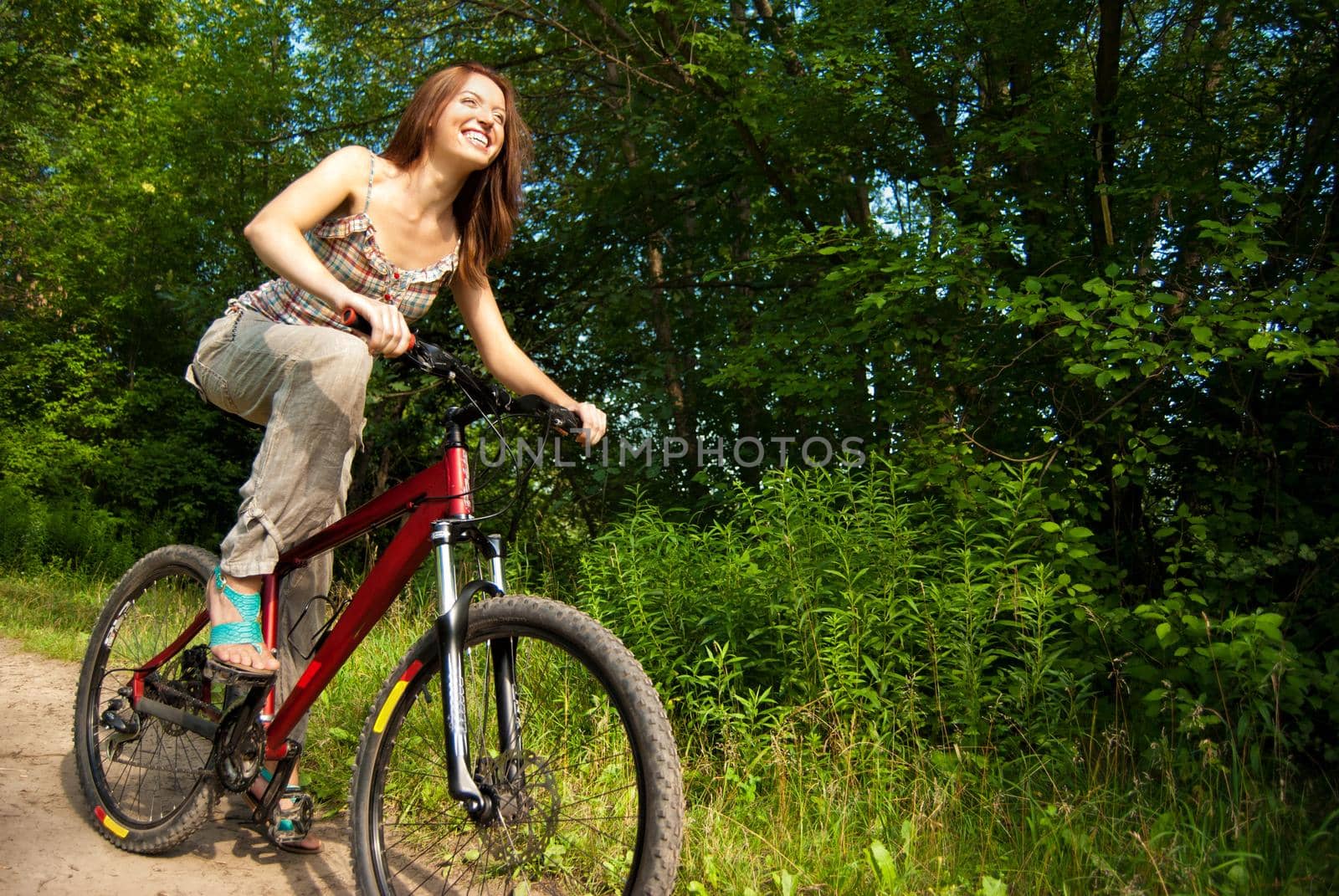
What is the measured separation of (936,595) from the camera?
3498 millimetres

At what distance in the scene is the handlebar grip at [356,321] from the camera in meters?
1.99

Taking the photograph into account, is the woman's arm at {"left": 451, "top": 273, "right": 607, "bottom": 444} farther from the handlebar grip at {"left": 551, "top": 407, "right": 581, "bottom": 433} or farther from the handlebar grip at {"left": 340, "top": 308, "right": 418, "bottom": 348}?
the handlebar grip at {"left": 340, "top": 308, "right": 418, "bottom": 348}

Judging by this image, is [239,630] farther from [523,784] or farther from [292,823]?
[523,784]

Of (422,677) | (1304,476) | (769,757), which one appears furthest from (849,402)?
(422,677)

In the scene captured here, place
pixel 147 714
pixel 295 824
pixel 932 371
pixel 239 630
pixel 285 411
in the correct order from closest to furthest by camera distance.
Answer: pixel 285 411 → pixel 239 630 → pixel 295 824 → pixel 147 714 → pixel 932 371

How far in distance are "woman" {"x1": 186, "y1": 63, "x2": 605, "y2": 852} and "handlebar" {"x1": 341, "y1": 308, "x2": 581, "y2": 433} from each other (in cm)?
9

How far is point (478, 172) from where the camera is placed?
2.74m

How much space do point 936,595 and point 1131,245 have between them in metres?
2.83

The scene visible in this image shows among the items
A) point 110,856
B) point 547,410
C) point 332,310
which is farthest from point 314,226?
point 110,856

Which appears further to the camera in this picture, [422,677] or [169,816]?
[169,816]

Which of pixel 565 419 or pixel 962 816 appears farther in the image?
pixel 962 816

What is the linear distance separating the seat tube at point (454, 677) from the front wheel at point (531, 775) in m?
0.04

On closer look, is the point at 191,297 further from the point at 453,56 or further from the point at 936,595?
the point at 936,595

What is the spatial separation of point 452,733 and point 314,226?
4.28 ft
